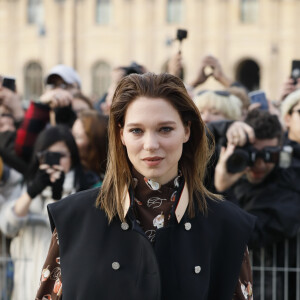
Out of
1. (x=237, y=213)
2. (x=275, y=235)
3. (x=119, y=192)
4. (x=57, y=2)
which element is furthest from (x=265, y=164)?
(x=57, y=2)

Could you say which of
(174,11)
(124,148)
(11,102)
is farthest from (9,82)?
(174,11)

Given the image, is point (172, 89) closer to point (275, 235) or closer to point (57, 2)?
point (275, 235)

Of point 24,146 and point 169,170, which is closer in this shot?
point 169,170

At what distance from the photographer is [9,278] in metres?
4.65

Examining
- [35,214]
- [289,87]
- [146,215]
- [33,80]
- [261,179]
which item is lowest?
[35,214]

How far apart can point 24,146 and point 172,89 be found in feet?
9.07

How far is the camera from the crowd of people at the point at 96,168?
3910mm

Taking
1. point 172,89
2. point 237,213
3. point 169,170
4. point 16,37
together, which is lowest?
point 237,213

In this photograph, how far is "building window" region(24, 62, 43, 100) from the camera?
3634 centimetres

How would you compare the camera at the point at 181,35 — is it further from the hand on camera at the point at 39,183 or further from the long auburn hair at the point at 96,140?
the hand on camera at the point at 39,183

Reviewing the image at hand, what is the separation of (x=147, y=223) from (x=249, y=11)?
33.4 m

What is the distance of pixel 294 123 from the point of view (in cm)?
448

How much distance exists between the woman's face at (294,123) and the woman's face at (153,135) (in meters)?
2.31

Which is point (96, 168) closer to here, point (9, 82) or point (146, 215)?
point (9, 82)
